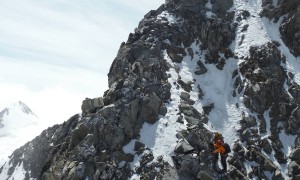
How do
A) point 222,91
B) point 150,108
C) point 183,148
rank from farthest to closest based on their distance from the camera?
point 222,91
point 150,108
point 183,148

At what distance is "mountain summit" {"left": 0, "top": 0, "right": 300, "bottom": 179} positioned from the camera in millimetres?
35031

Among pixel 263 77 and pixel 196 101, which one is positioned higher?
pixel 263 77

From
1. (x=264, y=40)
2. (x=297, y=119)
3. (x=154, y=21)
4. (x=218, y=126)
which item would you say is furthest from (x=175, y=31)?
(x=297, y=119)

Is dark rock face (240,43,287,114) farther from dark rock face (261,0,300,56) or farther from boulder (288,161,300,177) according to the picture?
boulder (288,161,300,177)

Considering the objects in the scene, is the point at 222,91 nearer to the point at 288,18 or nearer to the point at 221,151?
the point at 221,151

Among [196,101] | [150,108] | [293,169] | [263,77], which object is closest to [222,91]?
[196,101]

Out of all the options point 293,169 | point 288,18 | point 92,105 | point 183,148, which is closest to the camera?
point 183,148

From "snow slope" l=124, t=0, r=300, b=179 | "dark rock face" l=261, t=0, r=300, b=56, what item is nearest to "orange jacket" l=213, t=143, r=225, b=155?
"snow slope" l=124, t=0, r=300, b=179

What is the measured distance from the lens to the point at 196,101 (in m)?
42.1

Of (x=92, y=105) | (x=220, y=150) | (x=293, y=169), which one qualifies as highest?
(x=92, y=105)

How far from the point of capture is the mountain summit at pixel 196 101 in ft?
115

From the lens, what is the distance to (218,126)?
39.9 m

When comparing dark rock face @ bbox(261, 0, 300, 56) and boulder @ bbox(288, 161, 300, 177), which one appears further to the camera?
dark rock face @ bbox(261, 0, 300, 56)

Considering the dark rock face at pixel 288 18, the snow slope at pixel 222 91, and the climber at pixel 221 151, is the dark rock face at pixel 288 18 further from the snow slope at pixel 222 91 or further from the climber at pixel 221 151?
the climber at pixel 221 151
